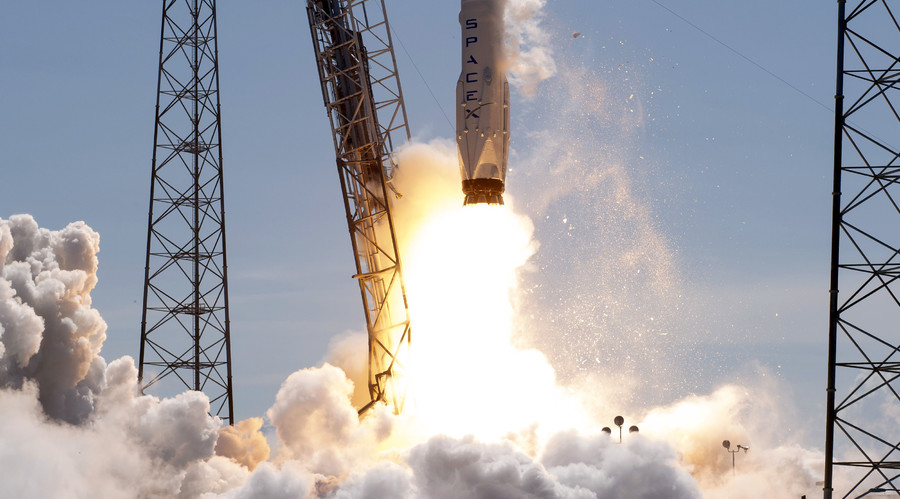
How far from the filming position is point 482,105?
3628 cm

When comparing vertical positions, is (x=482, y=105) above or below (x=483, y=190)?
above

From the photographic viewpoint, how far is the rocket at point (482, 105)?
3603cm

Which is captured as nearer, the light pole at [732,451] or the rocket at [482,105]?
the rocket at [482,105]

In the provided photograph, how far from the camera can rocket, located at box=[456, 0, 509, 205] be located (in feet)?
118

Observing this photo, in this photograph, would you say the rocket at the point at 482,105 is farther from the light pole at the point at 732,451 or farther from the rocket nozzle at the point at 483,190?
the light pole at the point at 732,451

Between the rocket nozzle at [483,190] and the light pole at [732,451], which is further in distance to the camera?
the light pole at [732,451]

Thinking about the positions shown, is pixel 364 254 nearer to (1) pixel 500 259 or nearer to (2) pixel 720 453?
(1) pixel 500 259

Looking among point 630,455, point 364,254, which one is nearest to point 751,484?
point 630,455

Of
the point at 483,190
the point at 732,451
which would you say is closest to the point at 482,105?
the point at 483,190

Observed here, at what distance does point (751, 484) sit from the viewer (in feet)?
162

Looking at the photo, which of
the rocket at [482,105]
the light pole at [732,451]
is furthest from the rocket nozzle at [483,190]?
the light pole at [732,451]

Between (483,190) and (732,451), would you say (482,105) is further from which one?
(732,451)

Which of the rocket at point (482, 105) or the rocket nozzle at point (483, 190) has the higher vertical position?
the rocket at point (482, 105)

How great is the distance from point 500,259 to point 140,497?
44.7ft
